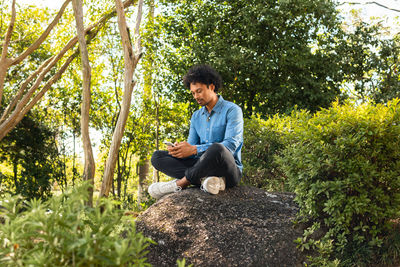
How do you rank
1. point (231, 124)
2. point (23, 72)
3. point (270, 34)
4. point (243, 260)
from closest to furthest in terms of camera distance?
point (243, 260)
point (231, 124)
point (270, 34)
point (23, 72)

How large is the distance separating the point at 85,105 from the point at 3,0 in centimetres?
412

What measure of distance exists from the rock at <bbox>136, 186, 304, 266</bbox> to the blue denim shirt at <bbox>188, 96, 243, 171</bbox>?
499 millimetres

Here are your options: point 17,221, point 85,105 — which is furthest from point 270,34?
point 17,221

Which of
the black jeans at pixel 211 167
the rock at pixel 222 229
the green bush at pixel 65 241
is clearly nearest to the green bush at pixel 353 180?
the rock at pixel 222 229

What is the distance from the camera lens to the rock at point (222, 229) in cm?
293

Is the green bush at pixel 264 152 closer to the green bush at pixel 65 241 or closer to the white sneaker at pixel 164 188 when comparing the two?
the white sneaker at pixel 164 188

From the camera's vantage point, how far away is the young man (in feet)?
12.0

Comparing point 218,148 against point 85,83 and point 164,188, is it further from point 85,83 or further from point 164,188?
point 85,83

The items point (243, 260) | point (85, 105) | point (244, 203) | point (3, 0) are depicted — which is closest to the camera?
point (243, 260)

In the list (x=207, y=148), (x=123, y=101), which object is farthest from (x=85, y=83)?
(x=207, y=148)

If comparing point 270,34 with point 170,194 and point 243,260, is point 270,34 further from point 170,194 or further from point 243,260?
point 243,260

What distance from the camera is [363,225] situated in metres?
3.04

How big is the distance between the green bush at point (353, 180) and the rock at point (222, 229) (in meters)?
0.26

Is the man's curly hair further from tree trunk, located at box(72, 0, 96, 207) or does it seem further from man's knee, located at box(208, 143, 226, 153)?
tree trunk, located at box(72, 0, 96, 207)
